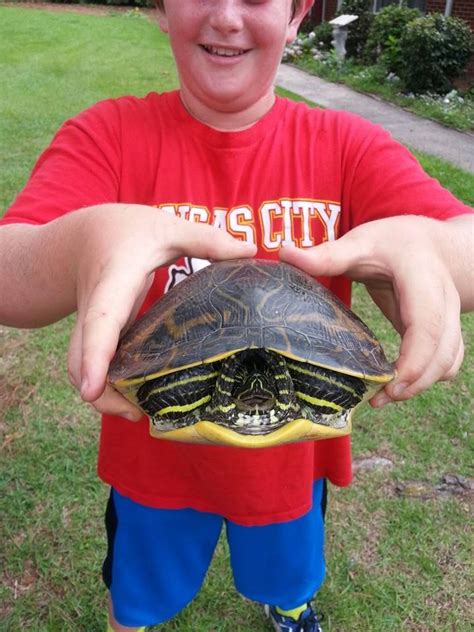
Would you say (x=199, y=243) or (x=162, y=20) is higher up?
(x=162, y=20)

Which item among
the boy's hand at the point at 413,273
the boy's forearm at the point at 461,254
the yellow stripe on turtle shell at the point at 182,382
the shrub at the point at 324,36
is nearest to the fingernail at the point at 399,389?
the boy's hand at the point at 413,273

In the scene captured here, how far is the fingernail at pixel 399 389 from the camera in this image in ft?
4.29

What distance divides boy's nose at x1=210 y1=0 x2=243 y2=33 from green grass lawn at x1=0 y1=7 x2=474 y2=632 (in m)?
2.16

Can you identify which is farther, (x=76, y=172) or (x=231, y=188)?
(x=231, y=188)

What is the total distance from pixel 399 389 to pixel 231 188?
74 centimetres

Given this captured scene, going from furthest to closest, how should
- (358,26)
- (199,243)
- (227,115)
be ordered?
(358,26), (227,115), (199,243)

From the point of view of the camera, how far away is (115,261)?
113cm

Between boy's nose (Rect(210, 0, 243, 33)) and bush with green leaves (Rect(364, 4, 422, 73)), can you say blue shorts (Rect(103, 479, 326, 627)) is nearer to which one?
boy's nose (Rect(210, 0, 243, 33))

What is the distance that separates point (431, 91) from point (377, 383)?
11.1 metres

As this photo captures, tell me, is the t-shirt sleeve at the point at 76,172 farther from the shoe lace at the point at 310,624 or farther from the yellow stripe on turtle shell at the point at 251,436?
the shoe lace at the point at 310,624

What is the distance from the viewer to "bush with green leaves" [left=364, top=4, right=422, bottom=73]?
11.9 m

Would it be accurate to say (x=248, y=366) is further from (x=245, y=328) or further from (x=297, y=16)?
(x=297, y=16)

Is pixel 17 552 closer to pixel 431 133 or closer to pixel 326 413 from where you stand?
pixel 326 413

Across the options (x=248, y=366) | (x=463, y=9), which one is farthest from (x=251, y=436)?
(x=463, y=9)
